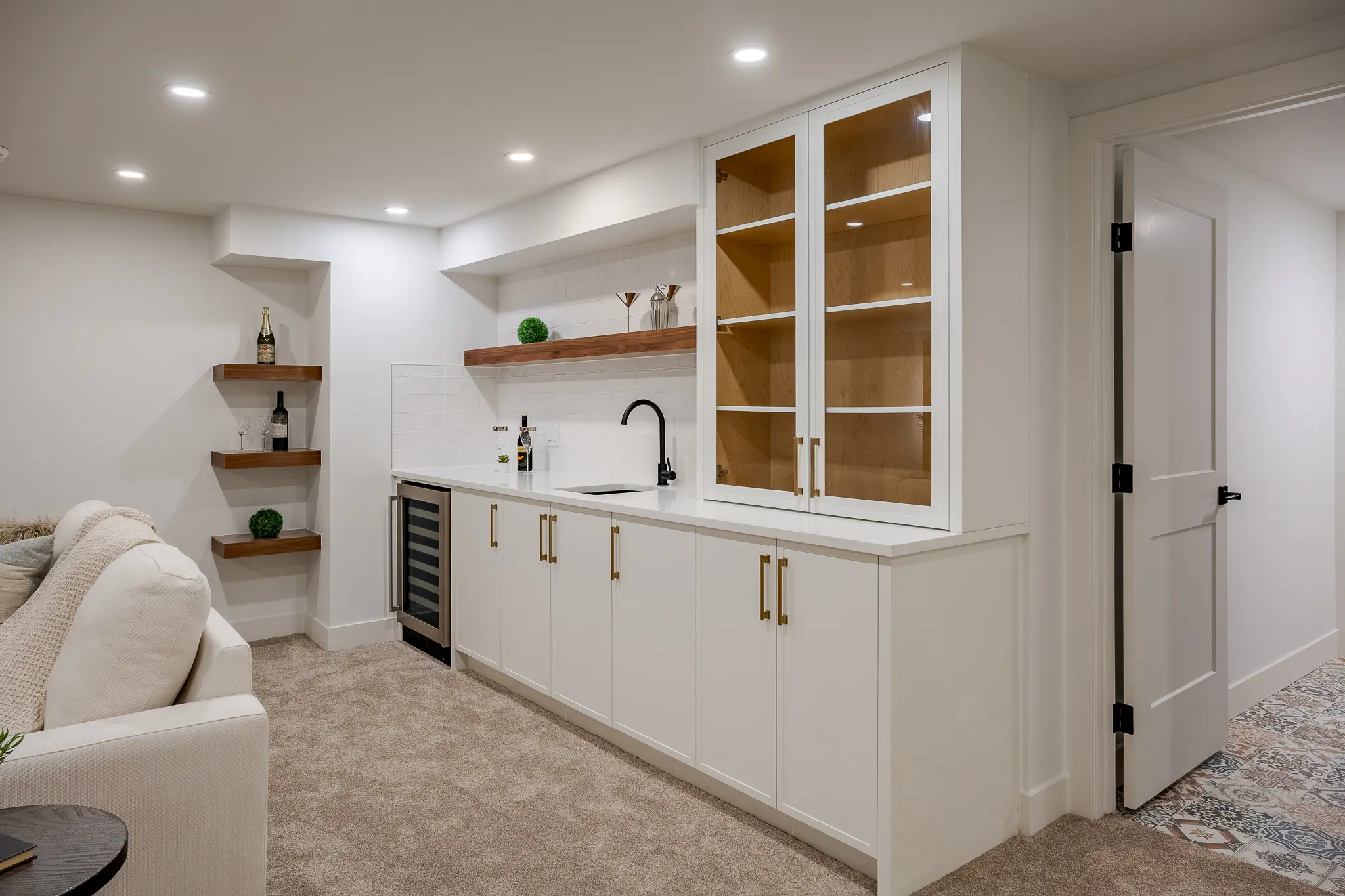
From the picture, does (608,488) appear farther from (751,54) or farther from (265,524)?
(751,54)

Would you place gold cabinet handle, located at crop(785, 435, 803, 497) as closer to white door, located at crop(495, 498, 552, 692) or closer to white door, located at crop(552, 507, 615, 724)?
white door, located at crop(552, 507, 615, 724)

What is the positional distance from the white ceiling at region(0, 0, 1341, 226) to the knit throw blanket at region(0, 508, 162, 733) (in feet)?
4.54

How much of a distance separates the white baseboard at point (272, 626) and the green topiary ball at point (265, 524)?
525mm

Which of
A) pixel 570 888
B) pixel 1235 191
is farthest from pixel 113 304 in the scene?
pixel 1235 191

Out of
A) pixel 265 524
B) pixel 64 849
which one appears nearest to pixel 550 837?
pixel 64 849

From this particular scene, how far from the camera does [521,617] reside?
3787mm

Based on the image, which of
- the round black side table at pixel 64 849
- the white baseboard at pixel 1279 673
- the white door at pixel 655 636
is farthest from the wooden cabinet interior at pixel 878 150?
the white baseboard at pixel 1279 673

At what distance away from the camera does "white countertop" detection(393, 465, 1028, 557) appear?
2336 mm

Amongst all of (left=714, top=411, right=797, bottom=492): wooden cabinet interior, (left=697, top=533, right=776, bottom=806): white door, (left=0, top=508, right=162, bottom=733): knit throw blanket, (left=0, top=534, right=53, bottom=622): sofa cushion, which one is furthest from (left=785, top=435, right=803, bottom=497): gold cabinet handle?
(left=0, top=534, right=53, bottom=622): sofa cushion

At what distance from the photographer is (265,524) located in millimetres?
4750

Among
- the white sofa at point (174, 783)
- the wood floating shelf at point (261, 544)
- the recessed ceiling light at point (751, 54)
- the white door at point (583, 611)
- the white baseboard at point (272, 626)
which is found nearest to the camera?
the white sofa at point (174, 783)

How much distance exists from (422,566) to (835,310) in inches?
114

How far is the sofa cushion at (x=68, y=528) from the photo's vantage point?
2.60 meters

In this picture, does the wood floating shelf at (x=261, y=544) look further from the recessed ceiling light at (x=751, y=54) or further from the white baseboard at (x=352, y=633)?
the recessed ceiling light at (x=751, y=54)
